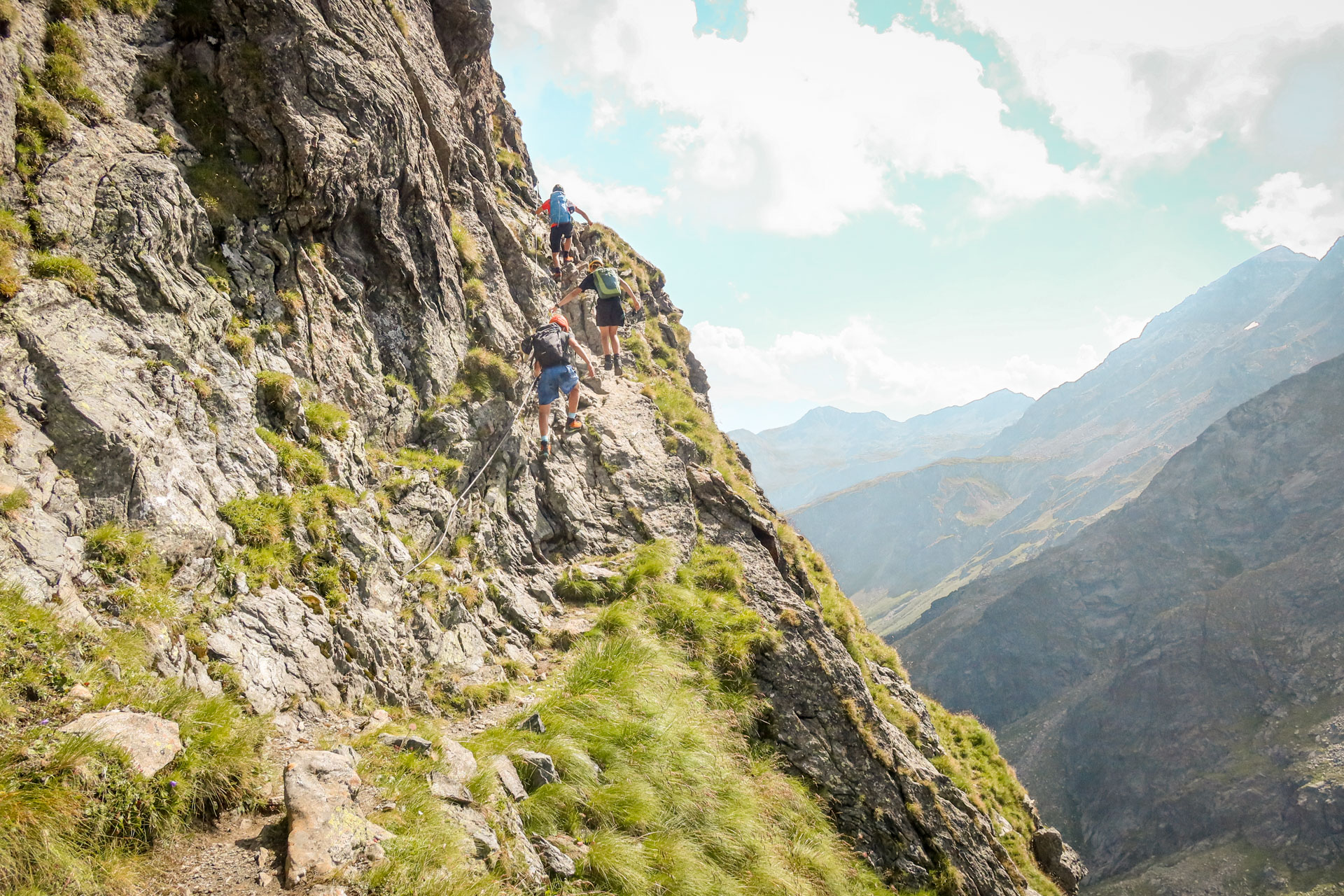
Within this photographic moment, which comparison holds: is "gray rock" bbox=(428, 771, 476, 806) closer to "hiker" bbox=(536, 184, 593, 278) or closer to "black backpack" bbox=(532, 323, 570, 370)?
"black backpack" bbox=(532, 323, 570, 370)

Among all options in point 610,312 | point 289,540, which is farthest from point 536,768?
point 610,312

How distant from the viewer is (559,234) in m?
22.2

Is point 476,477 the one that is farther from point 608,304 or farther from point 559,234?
point 559,234

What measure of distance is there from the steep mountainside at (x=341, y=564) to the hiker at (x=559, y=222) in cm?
522

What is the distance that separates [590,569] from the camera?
1298cm

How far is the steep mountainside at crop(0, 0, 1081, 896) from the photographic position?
511 cm

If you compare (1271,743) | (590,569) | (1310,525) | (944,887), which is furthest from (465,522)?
(1310,525)

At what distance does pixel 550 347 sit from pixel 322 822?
10969 mm

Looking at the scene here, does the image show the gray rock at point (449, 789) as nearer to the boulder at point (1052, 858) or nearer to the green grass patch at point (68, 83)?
the green grass patch at point (68, 83)

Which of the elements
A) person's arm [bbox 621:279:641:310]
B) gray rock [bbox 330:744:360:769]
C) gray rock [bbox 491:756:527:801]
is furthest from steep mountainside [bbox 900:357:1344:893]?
gray rock [bbox 330:744:360:769]

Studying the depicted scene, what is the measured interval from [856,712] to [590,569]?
5.80 m

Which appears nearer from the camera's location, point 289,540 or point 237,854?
point 237,854

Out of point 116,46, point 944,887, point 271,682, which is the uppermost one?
point 116,46

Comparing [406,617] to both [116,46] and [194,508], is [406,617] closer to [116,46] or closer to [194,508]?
[194,508]
